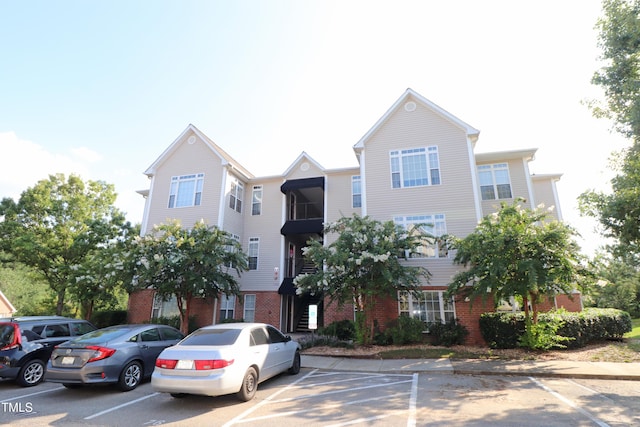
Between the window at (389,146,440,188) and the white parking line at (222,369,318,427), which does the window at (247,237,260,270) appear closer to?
the window at (389,146,440,188)

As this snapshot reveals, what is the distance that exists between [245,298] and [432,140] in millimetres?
13825

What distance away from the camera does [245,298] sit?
19484 millimetres

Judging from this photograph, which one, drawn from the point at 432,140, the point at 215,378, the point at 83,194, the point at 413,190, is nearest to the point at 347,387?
the point at 215,378

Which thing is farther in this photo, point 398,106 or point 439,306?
point 398,106

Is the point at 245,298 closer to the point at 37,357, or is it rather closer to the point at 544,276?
the point at 37,357

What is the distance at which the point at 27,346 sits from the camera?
26.9 feet

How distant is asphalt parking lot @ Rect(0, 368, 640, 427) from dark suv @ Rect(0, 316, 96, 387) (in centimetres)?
37

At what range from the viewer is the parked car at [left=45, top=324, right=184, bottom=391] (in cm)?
706

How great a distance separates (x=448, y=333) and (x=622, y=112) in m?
13.0

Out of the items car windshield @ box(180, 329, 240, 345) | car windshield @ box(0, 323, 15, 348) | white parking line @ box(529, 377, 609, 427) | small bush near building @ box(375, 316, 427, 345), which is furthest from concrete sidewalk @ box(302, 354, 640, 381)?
car windshield @ box(0, 323, 15, 348)

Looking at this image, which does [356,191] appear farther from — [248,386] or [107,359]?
[107,359]

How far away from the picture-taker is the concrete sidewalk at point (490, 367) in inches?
337

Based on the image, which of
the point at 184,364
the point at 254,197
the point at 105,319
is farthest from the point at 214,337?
the point at 105,319

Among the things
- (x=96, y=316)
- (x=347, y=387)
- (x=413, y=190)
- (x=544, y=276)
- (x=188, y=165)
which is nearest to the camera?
(x=347, y=387)
